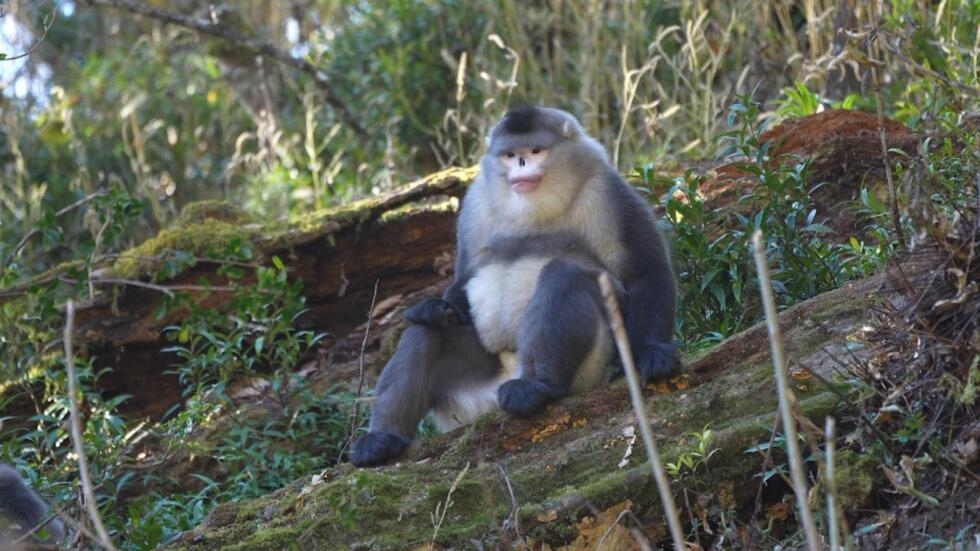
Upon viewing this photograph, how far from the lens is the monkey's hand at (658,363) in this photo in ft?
16.1

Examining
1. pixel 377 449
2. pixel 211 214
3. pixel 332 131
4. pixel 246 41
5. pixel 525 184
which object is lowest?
pixel 377 449

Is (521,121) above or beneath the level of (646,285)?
above

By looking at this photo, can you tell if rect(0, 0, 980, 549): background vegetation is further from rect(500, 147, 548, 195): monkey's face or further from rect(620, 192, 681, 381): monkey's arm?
rect(500, 147, 548, 195): monkey's face

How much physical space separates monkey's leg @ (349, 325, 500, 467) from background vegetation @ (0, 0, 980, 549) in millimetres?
809

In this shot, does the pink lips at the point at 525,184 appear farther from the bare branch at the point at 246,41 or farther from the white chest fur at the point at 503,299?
the bare branch at the point at 246,41

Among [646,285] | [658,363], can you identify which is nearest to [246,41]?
[646,285]

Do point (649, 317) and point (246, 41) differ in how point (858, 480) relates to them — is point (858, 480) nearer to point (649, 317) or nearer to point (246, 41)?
point (649, 317)

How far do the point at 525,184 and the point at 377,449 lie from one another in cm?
133

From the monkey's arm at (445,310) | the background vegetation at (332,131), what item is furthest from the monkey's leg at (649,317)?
the monkey's arm at (445,310)

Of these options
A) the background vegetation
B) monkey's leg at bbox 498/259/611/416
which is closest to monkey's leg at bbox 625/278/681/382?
monkey's leg at bbox 498/259/611/416

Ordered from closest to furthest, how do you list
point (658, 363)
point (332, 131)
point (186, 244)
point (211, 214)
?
point (658, 363) < point (186, 244) < point (211, 214) < point (332, 131)

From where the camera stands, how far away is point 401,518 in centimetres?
441

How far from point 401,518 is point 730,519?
108 cm

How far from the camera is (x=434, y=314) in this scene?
570cm
